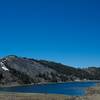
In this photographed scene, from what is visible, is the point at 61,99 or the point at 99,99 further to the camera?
the point at 61,99

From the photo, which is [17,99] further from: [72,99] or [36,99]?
[72,99]

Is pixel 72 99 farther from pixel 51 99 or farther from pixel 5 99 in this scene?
pixel 5 99

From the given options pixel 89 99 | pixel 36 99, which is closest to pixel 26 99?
pixel 36 99

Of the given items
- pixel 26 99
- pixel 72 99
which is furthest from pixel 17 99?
pixel 72 99

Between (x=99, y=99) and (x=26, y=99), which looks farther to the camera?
(x=26, y=99)

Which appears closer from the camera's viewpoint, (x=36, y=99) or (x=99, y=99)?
(x=99, y=99)

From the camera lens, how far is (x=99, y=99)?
235ft

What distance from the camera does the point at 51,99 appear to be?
7619cm

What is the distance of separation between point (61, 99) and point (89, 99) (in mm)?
7604

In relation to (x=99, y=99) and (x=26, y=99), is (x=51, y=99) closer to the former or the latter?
(x=26, y=99)

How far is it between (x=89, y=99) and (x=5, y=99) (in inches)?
784

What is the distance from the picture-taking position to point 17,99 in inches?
2958

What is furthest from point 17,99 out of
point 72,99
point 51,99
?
point 72,99

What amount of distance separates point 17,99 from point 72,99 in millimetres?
13243
